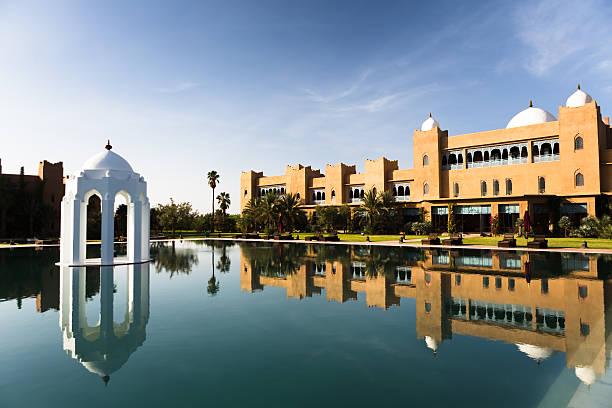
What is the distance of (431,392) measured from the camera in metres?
5.52

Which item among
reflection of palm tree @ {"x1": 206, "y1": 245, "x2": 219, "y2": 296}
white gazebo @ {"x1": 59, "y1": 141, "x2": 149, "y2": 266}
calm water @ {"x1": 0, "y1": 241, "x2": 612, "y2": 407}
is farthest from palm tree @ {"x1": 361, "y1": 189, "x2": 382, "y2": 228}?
reflection of palm tree @ {"x1": 206, "y1": 245, "x2": 219, "y2": 296}

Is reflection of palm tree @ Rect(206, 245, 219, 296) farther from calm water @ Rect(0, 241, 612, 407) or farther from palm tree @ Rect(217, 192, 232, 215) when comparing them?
palm tree @ Rect(217, 192, 232, 215)

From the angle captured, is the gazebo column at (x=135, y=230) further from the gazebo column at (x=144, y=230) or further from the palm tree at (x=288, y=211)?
the palm tree at (x=288, y=211)

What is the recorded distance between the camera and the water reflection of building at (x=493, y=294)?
25.5ft

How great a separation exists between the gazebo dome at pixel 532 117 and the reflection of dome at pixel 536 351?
48.2 m

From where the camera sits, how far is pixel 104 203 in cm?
2134

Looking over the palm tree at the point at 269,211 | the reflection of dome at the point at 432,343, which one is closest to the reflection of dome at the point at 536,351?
the reflection of dome at the point at 432,343

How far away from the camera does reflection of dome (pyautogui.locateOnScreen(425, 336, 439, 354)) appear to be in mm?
7462

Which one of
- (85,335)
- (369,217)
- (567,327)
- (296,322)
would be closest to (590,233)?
(369,217)

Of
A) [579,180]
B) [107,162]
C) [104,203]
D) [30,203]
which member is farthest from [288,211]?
[30,203]

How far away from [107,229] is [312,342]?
1792cm

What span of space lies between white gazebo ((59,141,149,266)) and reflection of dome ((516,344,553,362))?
20803mm

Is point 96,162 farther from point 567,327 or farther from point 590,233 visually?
point 590,233

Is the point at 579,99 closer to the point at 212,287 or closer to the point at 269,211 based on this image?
the point at 269,211
